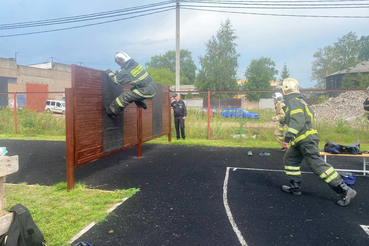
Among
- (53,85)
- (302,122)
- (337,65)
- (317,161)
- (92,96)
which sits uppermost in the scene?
(337,65)

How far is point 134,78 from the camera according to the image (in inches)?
229

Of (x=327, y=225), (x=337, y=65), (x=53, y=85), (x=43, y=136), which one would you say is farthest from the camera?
(x=337, y=65)

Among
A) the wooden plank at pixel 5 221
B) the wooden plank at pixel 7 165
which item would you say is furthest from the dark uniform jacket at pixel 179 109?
the wooden plank at pixel 5 221

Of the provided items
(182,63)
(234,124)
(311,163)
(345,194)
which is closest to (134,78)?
(311,163)

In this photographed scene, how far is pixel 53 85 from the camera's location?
45875 mm

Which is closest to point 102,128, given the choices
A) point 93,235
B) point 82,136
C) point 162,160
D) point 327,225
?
point 82,136

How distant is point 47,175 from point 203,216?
3961 millimetres

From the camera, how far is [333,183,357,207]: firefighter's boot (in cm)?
411

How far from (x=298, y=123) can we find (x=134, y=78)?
3.54 m

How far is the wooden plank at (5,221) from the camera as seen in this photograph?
2273mm

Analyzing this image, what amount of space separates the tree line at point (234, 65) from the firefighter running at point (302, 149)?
774cm

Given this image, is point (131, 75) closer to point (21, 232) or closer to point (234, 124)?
point (21, 232)

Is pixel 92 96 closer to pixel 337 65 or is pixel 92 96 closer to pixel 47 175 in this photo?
pixel 47 175

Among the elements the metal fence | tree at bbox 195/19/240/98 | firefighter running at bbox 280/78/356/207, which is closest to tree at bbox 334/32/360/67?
tree at bbox 195/19/240/98
